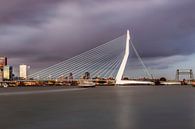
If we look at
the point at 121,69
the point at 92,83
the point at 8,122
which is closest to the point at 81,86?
the point at 92,83

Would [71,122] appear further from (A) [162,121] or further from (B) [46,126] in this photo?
(A) [162,121]

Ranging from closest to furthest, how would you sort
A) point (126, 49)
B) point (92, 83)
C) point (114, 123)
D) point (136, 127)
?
point (136, 127), point (114, 123), point (126, 49), point (92, 83)

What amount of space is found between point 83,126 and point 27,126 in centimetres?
417

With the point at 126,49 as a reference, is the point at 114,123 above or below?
below

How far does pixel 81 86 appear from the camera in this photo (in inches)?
7190

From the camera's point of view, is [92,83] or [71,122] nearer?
[71,122]

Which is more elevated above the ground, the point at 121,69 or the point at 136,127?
the point at 121,69

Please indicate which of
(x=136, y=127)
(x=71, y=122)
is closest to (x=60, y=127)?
(x=71, y=122)

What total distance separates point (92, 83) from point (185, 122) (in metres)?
151

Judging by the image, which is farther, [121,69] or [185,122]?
[121,69]

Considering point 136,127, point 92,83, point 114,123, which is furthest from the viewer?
point 92,83

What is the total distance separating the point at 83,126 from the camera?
28.4 m

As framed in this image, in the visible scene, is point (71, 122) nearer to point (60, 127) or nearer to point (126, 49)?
point (60, 127)

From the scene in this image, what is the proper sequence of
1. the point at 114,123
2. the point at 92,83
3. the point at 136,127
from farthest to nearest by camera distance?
the point at 92,83 → the point at 114,123 → the point at 136,127
